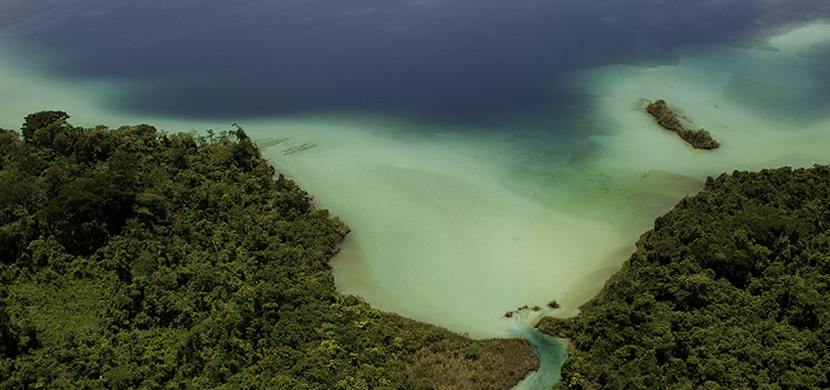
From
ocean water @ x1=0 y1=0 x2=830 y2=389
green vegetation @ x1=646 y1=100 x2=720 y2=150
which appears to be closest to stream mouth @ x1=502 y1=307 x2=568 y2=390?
ocean water @ x1=0 y1=0 x2=830 y2=389

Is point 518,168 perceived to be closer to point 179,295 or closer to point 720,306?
point 720,306

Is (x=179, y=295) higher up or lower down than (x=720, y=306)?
higher up

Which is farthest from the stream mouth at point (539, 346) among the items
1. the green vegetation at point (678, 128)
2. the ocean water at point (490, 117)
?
the green vegetation at point (678, 128)

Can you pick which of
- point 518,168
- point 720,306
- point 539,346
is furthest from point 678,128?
point 539,346

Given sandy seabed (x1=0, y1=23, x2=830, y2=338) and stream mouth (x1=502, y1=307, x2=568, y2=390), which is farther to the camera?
sandy seabed (x1=0, y1=23, x2=830, y2=338)

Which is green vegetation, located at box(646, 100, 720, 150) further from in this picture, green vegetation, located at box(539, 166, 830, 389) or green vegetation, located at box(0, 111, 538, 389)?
green vegetation, located at box(0, 111, 538, 389)

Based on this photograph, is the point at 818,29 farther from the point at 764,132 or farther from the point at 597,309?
the point at 597,309

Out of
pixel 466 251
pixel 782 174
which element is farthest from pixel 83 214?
pixel 782 174
